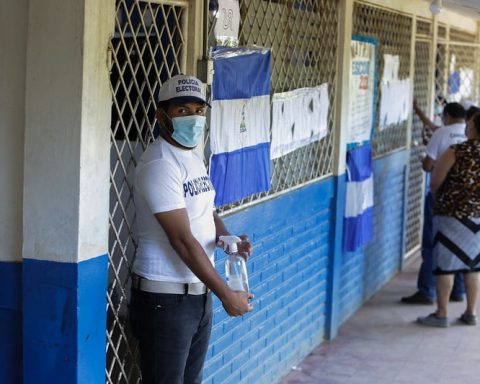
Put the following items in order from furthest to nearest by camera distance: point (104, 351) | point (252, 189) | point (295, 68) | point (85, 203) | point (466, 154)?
point (466, 154) < point (295, 68) < point (252, 189) < point (104, 351) < point (85, 203)

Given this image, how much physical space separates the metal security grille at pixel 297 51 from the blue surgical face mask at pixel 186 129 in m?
1.16

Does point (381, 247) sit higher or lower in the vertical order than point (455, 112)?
lower

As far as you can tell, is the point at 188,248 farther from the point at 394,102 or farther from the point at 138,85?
the point at 394,102

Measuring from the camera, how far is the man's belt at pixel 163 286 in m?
3.41

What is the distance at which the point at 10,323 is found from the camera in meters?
3.37

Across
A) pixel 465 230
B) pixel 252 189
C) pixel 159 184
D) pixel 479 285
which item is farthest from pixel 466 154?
pixel 159 184

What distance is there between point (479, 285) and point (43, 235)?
4.71m

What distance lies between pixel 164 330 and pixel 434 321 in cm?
395

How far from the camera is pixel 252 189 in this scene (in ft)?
15.7

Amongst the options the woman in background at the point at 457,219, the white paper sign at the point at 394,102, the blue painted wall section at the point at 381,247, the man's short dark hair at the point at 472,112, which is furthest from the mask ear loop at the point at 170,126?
the white paper sign at the point at 394,102

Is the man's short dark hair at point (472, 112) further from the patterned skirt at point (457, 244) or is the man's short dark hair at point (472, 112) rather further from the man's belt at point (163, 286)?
the man's belt at point (163, 286)

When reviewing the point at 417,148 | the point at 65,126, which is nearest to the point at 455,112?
the point at 417,148

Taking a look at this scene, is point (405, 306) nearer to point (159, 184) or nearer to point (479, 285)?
point (479, 285)

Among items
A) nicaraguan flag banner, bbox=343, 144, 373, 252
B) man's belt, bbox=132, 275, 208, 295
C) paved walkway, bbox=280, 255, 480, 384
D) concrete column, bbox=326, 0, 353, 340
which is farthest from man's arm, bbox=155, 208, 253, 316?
nicaraguan flag banner, bbox=343, 144, 373, 252
